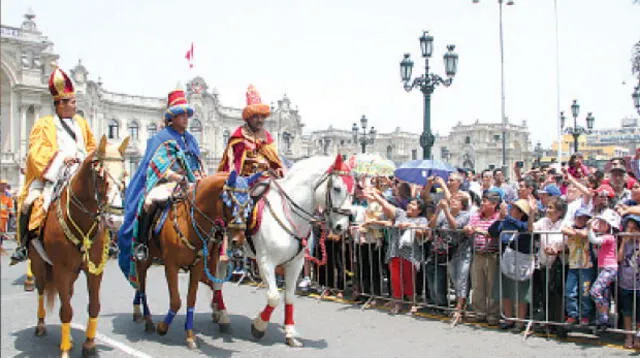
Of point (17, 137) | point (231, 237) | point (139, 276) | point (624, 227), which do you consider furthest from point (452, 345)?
point (17, 137)

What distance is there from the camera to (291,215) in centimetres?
678

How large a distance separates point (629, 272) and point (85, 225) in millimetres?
6077

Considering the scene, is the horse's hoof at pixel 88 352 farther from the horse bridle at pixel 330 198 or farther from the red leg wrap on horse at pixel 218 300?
the horse bridle at pixel 330 198

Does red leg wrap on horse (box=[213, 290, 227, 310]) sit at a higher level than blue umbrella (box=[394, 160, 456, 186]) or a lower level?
lower

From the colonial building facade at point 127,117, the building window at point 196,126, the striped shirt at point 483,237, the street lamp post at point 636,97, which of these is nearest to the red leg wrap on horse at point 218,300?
the striped shirt at point 483,237

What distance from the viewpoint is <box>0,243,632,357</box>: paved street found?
6500mm

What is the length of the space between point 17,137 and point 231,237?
50.9m

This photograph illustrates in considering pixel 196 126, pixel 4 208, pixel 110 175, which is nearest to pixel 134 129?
pixel 196 126

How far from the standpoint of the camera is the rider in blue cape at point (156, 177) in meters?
6.92

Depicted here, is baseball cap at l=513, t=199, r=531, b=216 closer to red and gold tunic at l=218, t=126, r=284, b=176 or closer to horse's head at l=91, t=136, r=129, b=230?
red and gold tunic at l=218, t=126, r=284, b=176

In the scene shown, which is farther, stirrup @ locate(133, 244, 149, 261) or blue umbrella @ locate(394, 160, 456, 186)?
blue umbrella @ locate(394, 160, 456, 186)

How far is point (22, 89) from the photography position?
50.2m

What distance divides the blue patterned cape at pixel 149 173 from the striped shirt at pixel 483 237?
12.9 ft

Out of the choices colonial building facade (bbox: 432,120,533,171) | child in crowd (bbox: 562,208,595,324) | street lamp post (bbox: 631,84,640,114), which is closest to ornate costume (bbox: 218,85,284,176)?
child in crowd (bbox: 562,208,595,324)
